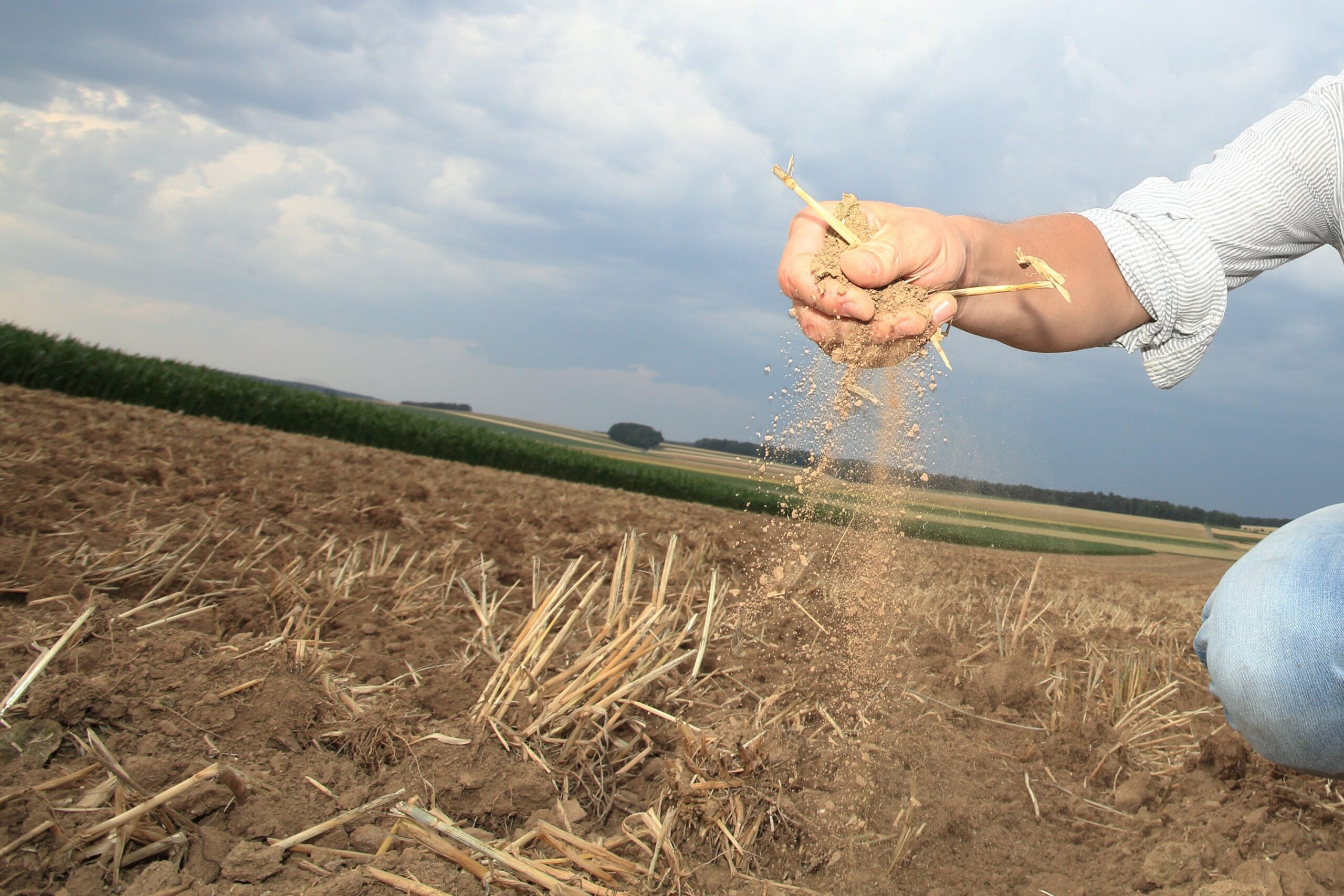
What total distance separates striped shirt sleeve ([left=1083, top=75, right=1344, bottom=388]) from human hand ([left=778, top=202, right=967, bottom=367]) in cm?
68

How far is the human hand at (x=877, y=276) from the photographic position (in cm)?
166

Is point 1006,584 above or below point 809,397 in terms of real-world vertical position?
below

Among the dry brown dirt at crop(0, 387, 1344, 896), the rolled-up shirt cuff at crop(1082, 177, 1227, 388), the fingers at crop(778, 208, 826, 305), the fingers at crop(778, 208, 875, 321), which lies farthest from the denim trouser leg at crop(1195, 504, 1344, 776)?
the fingers at crop(778, 208, 826, 305)

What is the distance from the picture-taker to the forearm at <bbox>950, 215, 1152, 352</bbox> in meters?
1.95

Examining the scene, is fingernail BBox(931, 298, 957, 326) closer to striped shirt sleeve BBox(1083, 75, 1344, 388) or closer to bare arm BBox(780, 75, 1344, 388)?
bare arm BBox(780, 75, 1344, 388)

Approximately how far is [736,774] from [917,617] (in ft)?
6.29

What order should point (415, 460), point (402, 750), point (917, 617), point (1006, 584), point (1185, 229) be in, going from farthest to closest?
point (415, 460) → point (1006, 584) → point (917, 617) → point (1185, 229) → point (402, 750)

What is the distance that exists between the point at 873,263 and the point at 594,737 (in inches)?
51.0

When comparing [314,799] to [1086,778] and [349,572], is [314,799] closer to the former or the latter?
[349,572]

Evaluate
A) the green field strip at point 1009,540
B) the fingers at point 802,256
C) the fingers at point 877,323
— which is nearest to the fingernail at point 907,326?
the fingers at point 877,323

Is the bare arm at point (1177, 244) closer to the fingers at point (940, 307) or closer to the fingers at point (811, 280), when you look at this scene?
the fingers at point (940, 307)

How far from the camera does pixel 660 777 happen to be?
2008 mm

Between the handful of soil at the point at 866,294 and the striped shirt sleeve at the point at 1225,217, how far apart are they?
30.3 inches

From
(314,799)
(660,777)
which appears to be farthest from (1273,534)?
(314,799)
